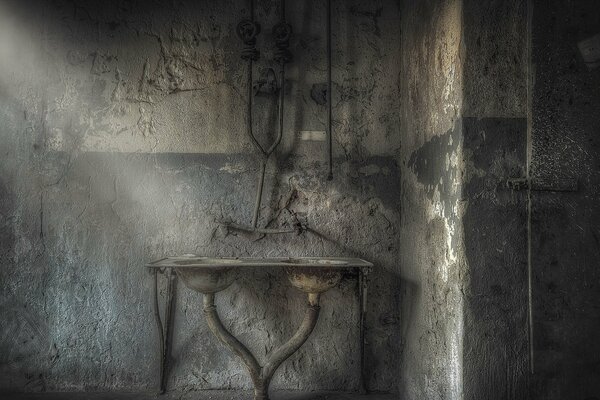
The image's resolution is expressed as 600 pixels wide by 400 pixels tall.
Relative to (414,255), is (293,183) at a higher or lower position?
higher

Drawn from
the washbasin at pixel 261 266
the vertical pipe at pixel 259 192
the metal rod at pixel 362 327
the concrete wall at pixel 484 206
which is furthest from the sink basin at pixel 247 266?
the concrete wall at pixel 484 206

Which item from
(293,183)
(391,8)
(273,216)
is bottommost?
(273,216)

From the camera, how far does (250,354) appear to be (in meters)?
2.58

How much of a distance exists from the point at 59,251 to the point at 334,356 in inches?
79.2

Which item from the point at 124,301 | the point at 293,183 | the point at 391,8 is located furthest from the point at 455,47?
the point at 124,301

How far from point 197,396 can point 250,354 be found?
532mm

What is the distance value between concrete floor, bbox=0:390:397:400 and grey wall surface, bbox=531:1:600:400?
1.21 metres

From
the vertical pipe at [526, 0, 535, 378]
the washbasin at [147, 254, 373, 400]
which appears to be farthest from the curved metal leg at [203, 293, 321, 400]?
the vertical pipe at [526, 0, 535, 378]

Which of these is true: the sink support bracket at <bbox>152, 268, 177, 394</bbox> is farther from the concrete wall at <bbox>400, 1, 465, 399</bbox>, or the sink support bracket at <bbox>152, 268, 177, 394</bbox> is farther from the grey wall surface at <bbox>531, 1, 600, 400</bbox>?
the grey wall surface at <bbox>531, 1, 600, 400</bbox>

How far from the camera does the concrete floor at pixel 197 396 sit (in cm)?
271

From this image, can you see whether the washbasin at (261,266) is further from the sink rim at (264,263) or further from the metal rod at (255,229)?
the metal rod at (255,229)

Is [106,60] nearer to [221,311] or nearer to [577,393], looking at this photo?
[221,311]

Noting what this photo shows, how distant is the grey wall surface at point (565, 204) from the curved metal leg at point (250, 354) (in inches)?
47.8

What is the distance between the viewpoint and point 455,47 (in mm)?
2029
